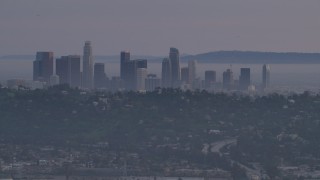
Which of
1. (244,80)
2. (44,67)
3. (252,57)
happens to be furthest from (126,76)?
(252,57)

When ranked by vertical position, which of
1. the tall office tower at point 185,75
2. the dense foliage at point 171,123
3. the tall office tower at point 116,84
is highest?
the tall office tower at point 185,75

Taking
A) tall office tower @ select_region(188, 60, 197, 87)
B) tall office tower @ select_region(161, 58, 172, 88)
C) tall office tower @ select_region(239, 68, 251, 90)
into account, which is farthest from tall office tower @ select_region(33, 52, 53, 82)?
tall office tower @ select_region(239, 68, 251, 90)

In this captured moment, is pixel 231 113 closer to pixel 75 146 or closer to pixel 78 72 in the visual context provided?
pixel 75 146

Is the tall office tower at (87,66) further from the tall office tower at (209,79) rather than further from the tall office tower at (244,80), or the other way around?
the tall office tower at (244,80)

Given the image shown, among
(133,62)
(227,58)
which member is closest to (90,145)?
(133,62)

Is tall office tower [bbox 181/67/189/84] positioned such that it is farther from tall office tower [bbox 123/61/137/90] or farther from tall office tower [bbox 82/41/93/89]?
tall office tower [bbox 82/41/93/89]

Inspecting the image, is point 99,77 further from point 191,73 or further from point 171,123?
point 171,123

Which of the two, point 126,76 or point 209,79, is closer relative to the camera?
point 126,76

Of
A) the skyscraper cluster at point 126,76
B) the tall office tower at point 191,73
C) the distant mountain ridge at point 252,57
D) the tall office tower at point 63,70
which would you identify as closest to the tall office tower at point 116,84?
the skyscraper cluster at point 126,76
